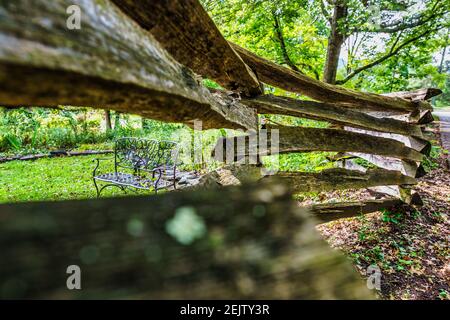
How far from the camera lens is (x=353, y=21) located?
5441 mm

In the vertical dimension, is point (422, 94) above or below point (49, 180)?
above

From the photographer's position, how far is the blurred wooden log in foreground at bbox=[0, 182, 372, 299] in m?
0.36

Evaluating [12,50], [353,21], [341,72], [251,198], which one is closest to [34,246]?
[12,50]

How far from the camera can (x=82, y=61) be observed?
438 millimetres

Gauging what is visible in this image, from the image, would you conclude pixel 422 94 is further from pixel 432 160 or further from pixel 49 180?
Answer: pixel 49 180

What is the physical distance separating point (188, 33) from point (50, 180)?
7.35 m

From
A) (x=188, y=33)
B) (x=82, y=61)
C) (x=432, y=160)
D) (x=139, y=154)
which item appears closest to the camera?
(x=82, y=61)

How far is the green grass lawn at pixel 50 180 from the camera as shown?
5.78m

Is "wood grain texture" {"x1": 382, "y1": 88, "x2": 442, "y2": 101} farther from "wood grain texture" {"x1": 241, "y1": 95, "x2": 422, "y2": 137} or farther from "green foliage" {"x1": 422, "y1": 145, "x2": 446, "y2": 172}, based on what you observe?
"green foliage" {"x1": 422, "y1": 145, "x2": 446, "y2": 172}

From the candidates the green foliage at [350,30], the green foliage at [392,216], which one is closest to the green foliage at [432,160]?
the green foliage at [350,30]

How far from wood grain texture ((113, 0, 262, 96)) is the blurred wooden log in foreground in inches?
22.1

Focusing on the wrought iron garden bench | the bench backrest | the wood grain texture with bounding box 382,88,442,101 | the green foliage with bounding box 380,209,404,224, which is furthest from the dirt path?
the bench backrest

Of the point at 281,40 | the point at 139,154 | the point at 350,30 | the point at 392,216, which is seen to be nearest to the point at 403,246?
the point at 392,216
